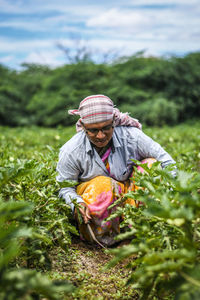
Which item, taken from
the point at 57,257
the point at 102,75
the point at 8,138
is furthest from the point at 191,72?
the point at 57,257

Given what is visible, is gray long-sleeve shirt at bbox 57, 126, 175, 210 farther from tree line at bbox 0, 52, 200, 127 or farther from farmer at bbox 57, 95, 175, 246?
Result: tree line at bbox 0, 52, 200, 127

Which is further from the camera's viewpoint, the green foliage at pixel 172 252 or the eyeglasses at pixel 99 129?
the eyeglasses at pixel 99 129

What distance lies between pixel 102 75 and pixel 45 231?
47.6 feet

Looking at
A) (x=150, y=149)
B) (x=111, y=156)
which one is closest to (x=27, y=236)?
(x=111, y=156)

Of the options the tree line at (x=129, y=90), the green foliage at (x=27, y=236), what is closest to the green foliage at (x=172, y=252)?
the green foliage at (x=27, y=236)

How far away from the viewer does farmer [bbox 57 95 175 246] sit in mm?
2342

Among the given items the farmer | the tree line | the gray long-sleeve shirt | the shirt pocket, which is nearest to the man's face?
the farmer

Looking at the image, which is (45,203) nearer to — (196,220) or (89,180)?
(89,180)

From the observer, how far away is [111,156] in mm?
2604

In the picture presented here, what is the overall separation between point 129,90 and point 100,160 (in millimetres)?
12069

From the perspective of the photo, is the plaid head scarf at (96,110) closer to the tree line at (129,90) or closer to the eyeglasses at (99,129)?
the eyeglasses at (99,129)

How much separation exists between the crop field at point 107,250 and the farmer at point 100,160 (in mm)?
168

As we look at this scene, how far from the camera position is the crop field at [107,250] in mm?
1197

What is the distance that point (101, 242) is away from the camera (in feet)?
8.18
